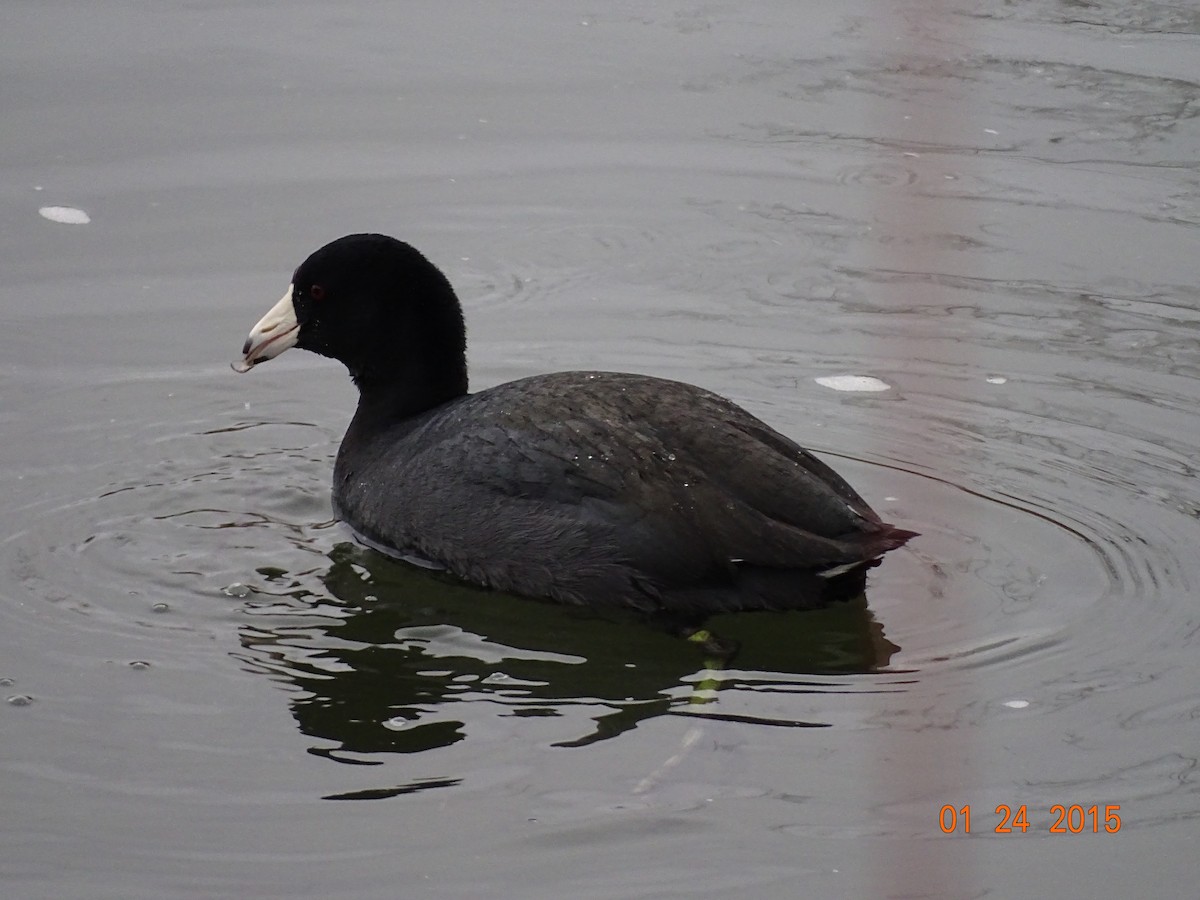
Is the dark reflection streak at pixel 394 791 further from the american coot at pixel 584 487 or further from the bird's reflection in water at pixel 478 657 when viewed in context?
the american coot at pixel 584 487

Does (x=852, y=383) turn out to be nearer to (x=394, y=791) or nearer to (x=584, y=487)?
(x=584, y=487)

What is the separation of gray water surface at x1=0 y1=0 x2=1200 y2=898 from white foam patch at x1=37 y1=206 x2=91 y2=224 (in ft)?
0.24

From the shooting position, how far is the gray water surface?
4199 mm

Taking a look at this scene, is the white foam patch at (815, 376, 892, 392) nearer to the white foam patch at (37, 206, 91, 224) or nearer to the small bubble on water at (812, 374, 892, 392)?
the small bubble on water at (812, 374, 892, 392)

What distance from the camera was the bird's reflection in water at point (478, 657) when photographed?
472 cm

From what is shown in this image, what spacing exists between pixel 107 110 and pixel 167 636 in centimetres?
509

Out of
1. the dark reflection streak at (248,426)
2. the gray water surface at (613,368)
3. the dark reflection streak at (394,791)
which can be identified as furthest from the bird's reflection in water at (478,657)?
the dark reflection streak at (248,426)

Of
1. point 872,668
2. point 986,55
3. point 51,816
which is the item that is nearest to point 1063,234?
point 986,55

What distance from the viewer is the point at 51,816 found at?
166 inches

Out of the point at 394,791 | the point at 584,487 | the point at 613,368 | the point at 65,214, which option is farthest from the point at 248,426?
the point at 394,791

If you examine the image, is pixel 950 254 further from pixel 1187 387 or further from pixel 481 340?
pixel 481 340

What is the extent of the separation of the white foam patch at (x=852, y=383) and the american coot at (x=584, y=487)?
5.06ft

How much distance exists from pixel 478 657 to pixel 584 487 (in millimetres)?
595

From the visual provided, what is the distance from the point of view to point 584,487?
5.22 m
